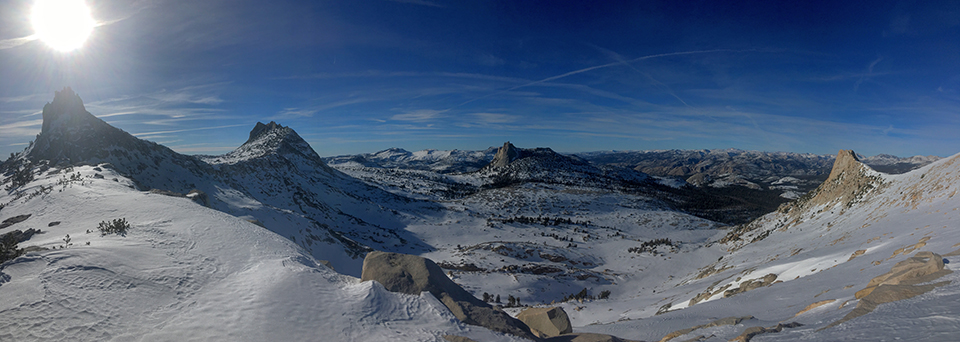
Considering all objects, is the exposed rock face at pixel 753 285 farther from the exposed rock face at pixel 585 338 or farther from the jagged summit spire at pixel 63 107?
the jagged summit spire at pixel 63 107

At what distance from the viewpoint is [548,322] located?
31.8 feet

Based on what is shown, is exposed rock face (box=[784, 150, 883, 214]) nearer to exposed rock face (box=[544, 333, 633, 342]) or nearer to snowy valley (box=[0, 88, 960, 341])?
snowy valley (box=[0, 88, 960, 341])

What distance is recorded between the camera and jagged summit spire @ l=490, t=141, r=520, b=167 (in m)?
173

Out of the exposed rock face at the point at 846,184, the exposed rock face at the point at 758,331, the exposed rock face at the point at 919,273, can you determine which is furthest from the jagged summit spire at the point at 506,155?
the exposed rock face at the point at 758,331

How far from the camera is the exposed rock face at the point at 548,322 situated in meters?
9.52

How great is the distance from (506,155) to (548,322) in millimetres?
167538

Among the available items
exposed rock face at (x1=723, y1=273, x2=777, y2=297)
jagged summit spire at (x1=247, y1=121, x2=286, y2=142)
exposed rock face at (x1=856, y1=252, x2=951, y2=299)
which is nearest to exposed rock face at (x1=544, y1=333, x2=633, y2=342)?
exposed rock face at (x1=856, y1=252, x2=951, y2=299)

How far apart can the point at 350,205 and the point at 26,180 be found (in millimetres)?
48673

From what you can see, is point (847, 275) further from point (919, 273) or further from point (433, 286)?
point (433, 286)

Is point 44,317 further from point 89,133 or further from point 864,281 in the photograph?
point 89,133

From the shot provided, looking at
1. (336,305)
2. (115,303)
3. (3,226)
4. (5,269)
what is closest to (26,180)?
(3,226)

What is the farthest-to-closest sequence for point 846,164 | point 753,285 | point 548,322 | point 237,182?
point 237,182 → point 846,164 → point 753,285 → point 548,322

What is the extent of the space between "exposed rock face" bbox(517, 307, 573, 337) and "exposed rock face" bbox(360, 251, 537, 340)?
2.08 feet

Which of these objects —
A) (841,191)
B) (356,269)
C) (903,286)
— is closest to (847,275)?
(903,286)
